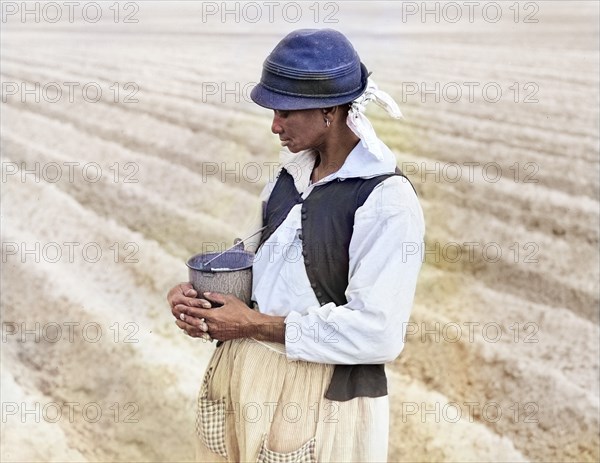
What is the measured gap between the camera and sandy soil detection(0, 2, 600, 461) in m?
3.26

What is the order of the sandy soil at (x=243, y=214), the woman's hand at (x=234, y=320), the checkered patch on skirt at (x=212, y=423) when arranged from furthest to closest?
the sandy soil at (x=243, y=214) → the checkered patch on skirt at (x=212, y=423) → the woman's hand at (x=234, y=320)

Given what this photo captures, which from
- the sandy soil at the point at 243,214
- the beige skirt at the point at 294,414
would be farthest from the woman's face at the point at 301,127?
the sandy soil at the point at 243,214

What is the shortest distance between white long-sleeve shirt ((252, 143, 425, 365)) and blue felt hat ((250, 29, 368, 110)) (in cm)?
15

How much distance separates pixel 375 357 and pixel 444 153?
3.50 m

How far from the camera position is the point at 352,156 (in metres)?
1.72

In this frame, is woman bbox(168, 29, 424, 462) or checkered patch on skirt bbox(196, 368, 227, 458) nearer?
woman bbox(168, 29, 424, 462)

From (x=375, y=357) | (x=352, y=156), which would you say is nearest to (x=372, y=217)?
(x=352, y=156)

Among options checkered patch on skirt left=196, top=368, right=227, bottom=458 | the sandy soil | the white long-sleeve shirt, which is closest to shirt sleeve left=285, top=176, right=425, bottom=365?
the white long-sleeve shirt

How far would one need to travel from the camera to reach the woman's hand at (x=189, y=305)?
1780 mm

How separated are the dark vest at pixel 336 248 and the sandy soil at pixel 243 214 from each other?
721 mm

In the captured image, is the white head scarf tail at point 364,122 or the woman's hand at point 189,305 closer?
the white head scarf tail at point 364,122

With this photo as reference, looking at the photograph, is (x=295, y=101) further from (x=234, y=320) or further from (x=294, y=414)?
(x=294, y=414)

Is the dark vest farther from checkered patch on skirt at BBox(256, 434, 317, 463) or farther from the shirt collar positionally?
checkered patch on skirt at BBox(256, 434, 317, 463)

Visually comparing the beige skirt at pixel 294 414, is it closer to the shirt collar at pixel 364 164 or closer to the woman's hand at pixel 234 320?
the woman's hand at pixel 234 320
